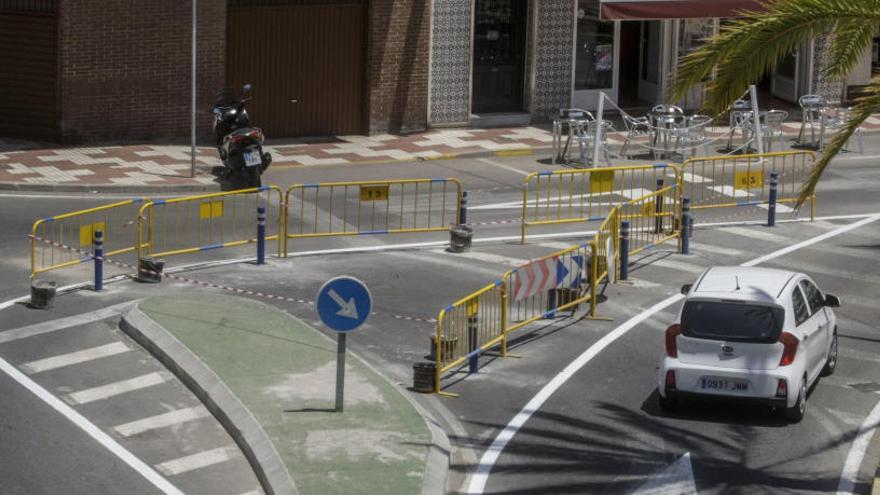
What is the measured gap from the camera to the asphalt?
54.5 feet

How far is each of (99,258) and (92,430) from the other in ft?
17.8

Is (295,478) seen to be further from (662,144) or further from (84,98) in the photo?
(662,144)

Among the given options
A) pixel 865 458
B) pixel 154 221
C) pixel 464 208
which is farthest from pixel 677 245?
pixel 865 458

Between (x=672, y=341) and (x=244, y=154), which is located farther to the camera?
(x=244, y=154)

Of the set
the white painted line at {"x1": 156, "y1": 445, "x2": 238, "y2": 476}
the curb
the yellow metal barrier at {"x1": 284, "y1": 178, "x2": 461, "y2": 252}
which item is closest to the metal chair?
the yellow metal barrier at {"x1": 284, "y1": 178, "x2": 461, "y2": 252}

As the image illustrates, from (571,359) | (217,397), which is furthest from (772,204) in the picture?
(217,397)

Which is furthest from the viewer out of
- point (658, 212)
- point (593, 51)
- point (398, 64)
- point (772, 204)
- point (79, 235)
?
point (593, 51)

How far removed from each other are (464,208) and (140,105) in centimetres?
961

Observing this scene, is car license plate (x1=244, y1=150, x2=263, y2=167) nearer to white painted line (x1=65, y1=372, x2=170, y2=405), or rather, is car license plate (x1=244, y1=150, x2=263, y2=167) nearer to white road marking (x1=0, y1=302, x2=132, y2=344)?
white road marking (x1=0, y1=302, x2=132, y2=344)

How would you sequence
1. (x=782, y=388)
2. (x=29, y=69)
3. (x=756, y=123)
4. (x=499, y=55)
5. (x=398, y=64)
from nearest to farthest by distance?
1. (x=782, y=388)
2. (x=29, y=69)
3. (x=756, y=123)
4. (x=398, y=64)
5. (x=499, y=55)

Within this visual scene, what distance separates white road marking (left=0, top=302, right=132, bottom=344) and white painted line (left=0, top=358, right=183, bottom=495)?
99cm

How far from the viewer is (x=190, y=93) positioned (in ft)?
110

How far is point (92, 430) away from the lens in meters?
17.1

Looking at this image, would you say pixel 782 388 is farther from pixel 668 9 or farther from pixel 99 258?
pixel 668 9
